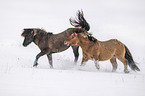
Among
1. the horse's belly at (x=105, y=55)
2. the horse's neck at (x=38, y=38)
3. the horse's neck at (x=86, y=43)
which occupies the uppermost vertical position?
the horse's neck at (x=38, y=38)

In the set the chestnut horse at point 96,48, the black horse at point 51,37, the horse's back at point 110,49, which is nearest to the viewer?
the chestnut horse at point 96,48

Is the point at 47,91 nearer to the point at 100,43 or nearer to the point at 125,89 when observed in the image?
the point at 125,89

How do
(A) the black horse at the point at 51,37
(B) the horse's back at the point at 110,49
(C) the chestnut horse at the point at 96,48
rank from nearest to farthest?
(C) the chestnut horse at the point at 96,48 < (B) the horse's back at the point at 110,49 < (A) the black horse at the point at 51,37

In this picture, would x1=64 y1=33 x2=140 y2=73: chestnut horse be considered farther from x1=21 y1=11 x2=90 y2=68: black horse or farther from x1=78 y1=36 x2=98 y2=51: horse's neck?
x1=21 y1=11 x2=90 y2=68: black horse

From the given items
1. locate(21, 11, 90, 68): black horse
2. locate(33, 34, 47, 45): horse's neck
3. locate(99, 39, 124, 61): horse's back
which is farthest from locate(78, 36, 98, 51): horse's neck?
locate(33, 34, 47, 45): horse's neck

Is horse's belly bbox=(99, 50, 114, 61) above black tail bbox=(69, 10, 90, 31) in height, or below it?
below

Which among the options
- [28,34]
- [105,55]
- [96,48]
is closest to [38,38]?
[28,34]

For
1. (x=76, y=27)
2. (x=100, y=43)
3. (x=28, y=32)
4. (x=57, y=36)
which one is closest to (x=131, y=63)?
(x=100, y=43)

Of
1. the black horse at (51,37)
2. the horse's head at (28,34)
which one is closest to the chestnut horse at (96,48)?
the black horse at (51,37)

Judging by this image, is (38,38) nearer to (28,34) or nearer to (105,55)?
(28,34)

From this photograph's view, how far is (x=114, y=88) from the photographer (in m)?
3.83

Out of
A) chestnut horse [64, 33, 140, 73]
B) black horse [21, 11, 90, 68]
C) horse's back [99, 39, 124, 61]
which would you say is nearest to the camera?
chestnut horse [64, 33, 140, 73]

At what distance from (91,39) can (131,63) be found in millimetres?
1792

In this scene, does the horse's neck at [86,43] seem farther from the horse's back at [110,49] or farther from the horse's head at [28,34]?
the horse's head at [28,34]
